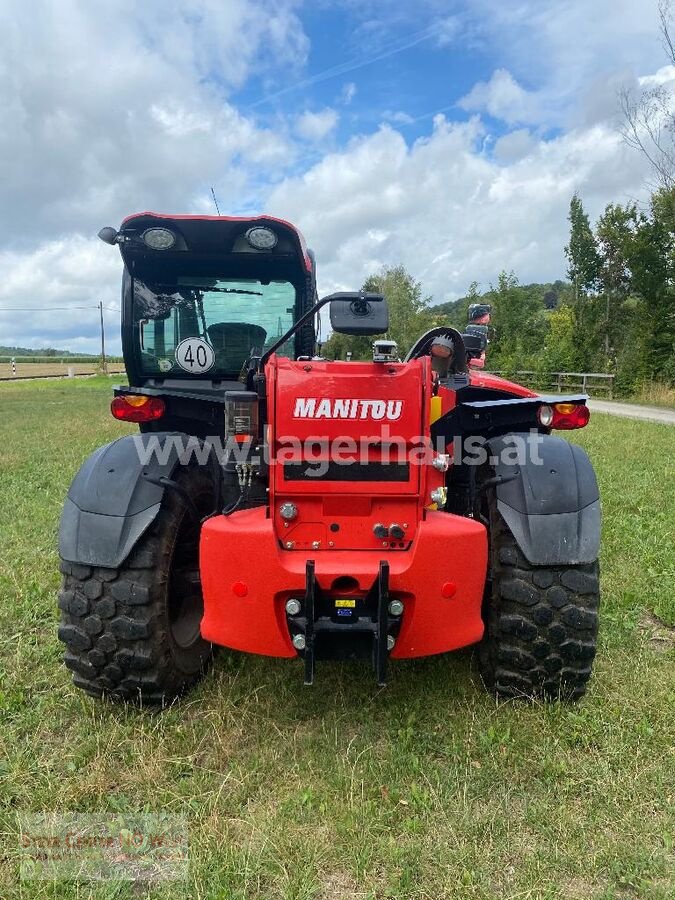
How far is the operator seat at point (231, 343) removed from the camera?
443cm

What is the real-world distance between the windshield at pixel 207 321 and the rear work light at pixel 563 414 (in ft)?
5.90

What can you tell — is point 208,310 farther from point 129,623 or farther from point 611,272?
point 611,272

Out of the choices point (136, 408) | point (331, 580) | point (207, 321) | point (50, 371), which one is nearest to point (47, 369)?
point (50, 371)

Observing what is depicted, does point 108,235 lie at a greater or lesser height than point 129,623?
greater

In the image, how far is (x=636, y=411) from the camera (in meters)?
17.4

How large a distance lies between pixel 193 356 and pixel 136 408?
0.95m

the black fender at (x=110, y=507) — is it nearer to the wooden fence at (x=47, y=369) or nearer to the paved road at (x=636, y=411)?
the paved road at (x=636, y=411)

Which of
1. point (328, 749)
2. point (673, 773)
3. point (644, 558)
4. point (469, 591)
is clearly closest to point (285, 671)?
point (328, 749)

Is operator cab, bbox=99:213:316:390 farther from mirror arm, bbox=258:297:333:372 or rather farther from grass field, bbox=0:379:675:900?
grass field, bbox=0:379:675:900

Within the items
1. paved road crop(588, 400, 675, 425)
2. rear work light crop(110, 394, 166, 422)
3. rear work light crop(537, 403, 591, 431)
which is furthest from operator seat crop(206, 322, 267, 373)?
paved road crop(588, 400, 675, 425)

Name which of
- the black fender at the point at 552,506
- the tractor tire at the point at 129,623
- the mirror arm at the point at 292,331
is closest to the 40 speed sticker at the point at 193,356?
the mirror arm at the point at 292,331

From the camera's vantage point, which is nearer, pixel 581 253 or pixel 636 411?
pixel 636 411

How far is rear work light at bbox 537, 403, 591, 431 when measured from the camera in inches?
139

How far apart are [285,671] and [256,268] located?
2414mm
